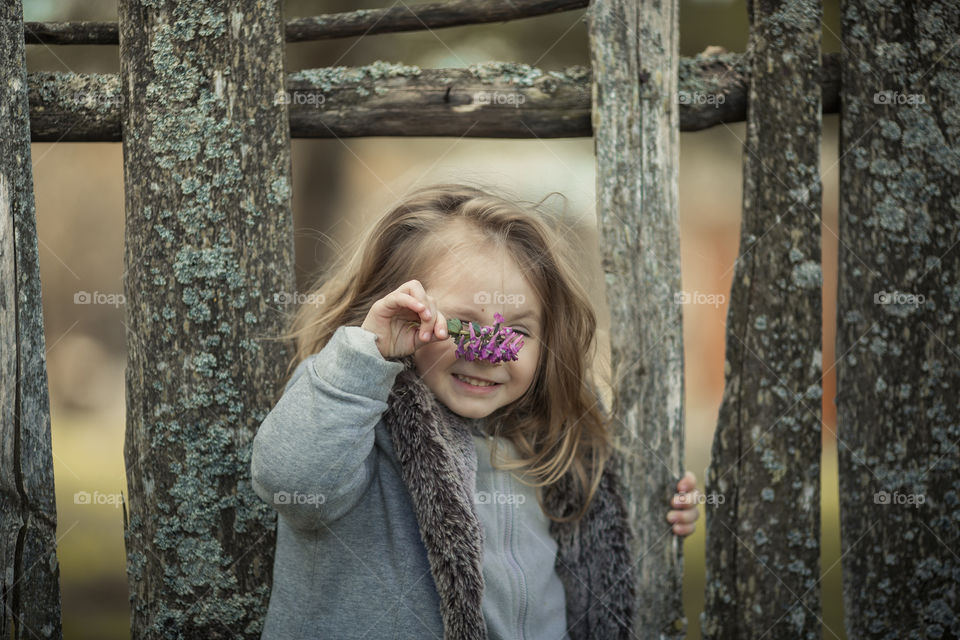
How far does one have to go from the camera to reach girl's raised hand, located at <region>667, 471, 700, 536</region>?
2014mm

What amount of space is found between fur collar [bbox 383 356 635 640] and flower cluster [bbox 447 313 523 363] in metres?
0.15

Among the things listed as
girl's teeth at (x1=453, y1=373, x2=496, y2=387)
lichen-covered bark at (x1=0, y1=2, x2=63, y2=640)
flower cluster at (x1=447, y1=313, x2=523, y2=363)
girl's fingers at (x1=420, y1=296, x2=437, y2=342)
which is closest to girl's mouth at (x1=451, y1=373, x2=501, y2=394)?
girl's teeth at (x1=453, y1=373, x2=496, y2=387)

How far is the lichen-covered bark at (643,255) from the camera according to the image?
1989 millimetres

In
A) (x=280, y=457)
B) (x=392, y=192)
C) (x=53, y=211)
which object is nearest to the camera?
(x=280, y=457)

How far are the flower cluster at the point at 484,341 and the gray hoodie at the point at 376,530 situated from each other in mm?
154

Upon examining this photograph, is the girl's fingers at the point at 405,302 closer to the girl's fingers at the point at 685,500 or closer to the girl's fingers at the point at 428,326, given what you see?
the girl's fingers at the point at 428,326

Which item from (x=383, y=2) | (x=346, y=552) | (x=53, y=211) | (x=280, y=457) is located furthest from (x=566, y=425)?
(x=53, y=211)

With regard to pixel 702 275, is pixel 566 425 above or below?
below

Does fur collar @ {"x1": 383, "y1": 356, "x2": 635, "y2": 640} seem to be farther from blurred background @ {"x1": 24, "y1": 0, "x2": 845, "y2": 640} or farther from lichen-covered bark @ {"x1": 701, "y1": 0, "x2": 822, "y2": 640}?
blurred background @ {"x1": 24, "y1": 0, "x2": 845, "y2": 640}

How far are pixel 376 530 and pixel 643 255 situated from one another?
1.07 m

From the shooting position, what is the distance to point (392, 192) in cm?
179

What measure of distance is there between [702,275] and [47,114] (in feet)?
14.6

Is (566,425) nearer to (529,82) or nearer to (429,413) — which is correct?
(429,413)

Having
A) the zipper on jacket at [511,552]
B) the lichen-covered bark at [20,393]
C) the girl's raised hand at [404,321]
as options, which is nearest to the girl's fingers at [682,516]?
the zipper on jacket at [511,552]
